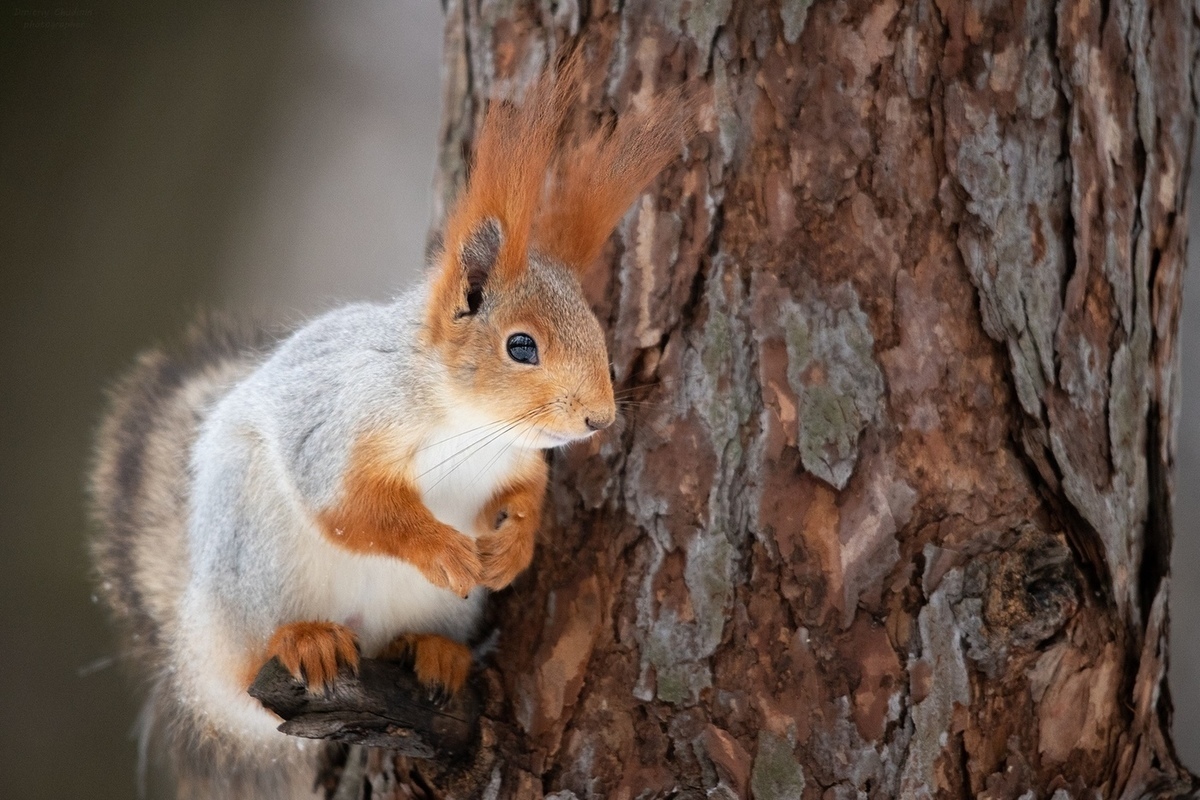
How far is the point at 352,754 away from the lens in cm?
148

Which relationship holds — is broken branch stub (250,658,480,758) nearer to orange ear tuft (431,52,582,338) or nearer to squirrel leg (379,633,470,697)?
squirrel leg (379,633,470,697)

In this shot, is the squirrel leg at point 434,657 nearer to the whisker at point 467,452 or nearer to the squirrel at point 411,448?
the squirrel at point 411,448

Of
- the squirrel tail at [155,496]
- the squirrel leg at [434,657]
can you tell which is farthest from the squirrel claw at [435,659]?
the squirrel tail at [155,496]

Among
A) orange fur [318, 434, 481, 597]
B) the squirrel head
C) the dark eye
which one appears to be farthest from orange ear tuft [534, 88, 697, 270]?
orange fur [318, 434, 481, 597]

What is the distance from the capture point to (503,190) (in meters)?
1.10

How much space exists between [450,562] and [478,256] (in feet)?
1.11

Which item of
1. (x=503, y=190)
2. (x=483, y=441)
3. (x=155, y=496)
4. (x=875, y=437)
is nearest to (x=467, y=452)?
(x=483, y=441)

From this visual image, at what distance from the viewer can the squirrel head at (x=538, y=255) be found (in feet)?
3.54

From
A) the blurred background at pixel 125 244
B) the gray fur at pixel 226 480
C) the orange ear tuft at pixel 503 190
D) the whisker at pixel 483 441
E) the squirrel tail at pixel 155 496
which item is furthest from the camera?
the blurred background at pixel 125 244

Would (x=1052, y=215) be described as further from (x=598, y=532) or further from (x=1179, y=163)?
(x=598, y=532)

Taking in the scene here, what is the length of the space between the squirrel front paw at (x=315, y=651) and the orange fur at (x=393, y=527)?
0.10 meters

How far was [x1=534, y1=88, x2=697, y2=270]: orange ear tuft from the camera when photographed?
3.64ft

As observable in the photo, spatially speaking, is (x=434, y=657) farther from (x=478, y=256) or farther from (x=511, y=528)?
(x=478, y=256)

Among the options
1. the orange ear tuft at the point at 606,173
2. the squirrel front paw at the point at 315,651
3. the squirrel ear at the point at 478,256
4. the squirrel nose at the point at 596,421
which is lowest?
the squirrel front paw at the point at 315,651
